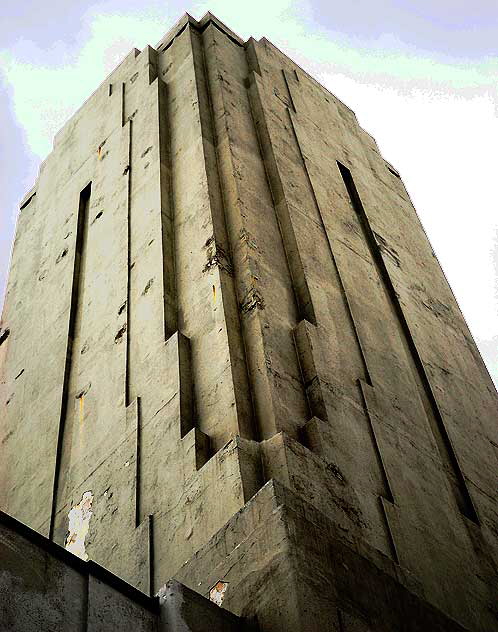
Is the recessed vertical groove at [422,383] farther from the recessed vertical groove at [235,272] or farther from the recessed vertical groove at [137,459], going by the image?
the recessed vertical groove at [137,459]

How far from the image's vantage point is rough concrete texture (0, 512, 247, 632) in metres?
3.98

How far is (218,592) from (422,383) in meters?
3.92

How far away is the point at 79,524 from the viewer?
6.94 meters

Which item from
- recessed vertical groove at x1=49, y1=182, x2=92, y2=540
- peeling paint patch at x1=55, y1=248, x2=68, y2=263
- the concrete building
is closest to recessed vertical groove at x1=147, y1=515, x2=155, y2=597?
the concrete building

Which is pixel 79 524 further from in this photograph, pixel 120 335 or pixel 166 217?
pixel 166 217

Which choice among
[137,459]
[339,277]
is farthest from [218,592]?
[339,277]

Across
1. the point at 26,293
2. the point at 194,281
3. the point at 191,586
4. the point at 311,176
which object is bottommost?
the point at 191,586

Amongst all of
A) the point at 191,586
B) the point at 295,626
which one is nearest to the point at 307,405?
the point at 191,586

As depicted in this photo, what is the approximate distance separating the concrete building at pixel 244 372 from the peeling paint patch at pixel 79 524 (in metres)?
0.02

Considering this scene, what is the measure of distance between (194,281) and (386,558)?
122 inches

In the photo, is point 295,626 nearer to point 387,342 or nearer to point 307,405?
point 307,405

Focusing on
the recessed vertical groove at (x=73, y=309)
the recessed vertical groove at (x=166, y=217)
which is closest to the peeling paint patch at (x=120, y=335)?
the recessed vertical groove at (x=166, y=217)

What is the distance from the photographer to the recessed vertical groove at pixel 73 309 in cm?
775

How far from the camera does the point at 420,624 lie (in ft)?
16.6
